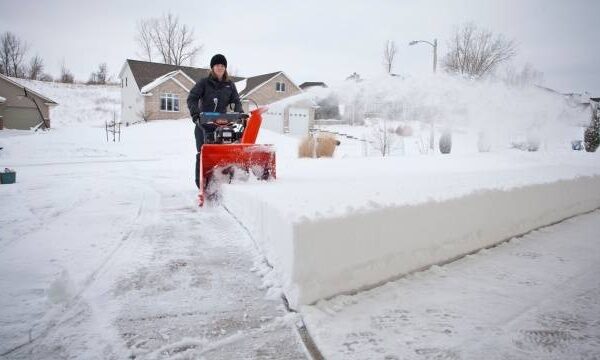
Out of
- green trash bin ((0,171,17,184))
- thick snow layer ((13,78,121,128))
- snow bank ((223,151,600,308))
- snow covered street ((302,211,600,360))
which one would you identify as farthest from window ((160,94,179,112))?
snow covered street ((302,211,600,360))

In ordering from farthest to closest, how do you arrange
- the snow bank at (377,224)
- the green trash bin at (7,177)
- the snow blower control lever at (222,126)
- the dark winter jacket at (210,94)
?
the green trash bin at (7,177), the dark winter jacket at (210,94), the snow blower control lever at (222,126), the snow bank at (377,224)

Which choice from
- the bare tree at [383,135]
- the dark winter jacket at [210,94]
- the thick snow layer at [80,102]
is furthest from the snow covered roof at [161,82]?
the dark winter jacket at [210,94]

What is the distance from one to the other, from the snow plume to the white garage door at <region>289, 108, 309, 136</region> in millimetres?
22667

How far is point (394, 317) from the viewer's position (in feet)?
6.68

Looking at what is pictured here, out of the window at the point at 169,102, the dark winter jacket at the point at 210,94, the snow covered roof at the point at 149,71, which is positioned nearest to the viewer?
the dark winter jacket at the point at 210,94

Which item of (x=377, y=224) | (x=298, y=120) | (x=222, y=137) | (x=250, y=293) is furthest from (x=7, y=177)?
(x=298, y=120)

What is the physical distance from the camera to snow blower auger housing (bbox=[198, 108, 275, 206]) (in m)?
4.36

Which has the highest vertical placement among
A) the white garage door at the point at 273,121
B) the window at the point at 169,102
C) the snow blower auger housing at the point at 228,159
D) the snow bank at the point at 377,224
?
the window at the point at 169,102

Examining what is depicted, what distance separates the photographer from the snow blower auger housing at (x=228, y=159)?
14.3 ft

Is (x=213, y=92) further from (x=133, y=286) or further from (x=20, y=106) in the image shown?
(x=20, y=106)

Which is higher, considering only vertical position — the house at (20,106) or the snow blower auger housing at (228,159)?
the house at (20,106)

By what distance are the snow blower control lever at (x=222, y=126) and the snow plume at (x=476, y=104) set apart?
9.81ft

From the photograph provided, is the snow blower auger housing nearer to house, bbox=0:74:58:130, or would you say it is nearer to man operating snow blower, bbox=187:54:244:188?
man operating snow blower, bbox=187:54:244:188

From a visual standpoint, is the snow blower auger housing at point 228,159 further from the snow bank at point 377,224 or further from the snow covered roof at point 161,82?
the snow covered roof at point 161,82
